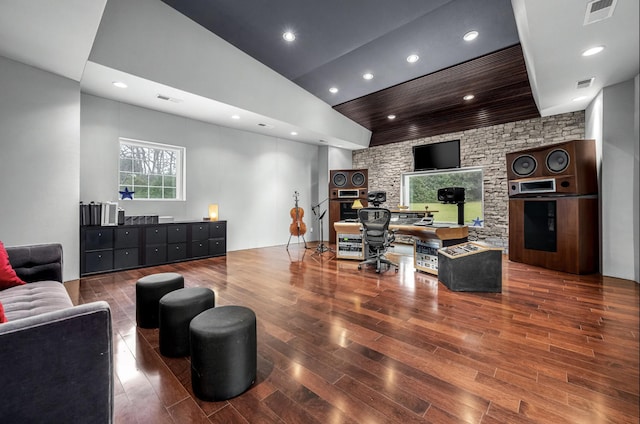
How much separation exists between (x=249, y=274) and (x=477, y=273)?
303cm

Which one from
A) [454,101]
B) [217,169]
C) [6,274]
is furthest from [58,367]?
[454,101]

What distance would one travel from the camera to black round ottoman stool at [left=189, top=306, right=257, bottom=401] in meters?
1.49

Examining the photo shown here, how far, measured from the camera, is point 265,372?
1.75 meters

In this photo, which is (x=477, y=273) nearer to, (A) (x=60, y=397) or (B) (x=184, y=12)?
(A) (x=60, y=397)

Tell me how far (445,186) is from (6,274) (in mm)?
7054

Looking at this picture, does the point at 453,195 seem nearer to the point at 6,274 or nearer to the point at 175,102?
the point at 175,102

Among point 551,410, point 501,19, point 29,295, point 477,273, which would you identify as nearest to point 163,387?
point 29,295

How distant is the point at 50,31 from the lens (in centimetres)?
274

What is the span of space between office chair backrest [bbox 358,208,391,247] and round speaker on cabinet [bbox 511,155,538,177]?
250 cm

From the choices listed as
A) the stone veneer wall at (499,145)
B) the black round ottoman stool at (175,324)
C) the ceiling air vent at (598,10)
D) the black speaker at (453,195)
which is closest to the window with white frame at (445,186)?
the stone veneer wall at (499,145)

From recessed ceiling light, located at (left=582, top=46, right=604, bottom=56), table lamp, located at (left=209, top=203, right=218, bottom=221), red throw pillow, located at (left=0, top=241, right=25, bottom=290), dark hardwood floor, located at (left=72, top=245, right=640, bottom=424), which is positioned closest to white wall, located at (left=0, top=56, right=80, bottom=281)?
dark hardwood floor, located at (left=72, top=245, right=640, bottom=424)

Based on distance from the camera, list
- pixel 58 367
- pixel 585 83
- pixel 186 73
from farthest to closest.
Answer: pixel 186 73 < pixel 585 83 < pixel 58 367

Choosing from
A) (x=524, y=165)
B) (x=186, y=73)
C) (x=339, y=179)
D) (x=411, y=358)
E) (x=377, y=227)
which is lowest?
(x=411, y=358)

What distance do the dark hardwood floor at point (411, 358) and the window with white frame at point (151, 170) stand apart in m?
2.17
